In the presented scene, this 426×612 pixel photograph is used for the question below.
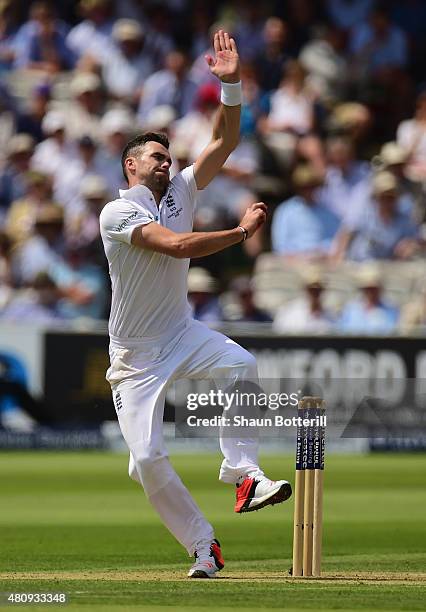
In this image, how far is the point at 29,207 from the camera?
16.9m

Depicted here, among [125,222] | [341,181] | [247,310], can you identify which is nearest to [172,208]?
[125,222]

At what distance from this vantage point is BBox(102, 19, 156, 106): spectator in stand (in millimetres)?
18141

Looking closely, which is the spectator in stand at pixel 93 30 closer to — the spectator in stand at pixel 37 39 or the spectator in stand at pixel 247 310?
the spectator in stand at pixel 37 39

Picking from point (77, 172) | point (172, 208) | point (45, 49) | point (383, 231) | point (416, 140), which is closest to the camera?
point (172, 208)

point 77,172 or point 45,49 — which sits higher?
point 45,49

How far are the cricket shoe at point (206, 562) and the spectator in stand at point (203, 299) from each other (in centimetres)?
840

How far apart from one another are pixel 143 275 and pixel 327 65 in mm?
11267

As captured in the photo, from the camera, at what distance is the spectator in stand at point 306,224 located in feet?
53.0

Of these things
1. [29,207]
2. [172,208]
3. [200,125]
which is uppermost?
[200,125]

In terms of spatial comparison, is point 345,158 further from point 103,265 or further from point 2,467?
point 2,467

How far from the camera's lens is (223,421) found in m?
6.98

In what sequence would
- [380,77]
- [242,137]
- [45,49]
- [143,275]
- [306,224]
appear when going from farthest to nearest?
[45,49]
[380,77]
[242,137]
[306,224]
[143,275]

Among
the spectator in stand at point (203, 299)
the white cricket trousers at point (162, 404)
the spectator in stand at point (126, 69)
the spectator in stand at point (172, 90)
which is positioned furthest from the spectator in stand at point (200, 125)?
the white cricket trousers at point (162, 404)

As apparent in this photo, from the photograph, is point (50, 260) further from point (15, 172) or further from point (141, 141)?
point (141, 141)
